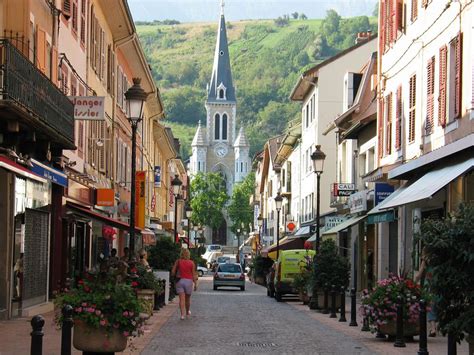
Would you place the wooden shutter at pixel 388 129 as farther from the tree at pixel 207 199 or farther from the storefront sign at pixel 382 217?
the tree at pixel 207 199

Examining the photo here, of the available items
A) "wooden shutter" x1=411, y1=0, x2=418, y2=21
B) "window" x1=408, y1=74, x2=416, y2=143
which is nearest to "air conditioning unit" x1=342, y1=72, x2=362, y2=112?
"window" x1=408, y1=74, x2=416, y2=143

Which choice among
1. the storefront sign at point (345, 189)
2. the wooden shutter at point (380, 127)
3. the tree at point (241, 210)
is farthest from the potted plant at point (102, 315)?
the tree at point (241, 210)

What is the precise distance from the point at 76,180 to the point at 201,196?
123171 mm

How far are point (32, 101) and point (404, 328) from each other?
7862mm

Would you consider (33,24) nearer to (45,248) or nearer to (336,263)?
(45,248)

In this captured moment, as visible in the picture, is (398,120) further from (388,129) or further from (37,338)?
(37,338)

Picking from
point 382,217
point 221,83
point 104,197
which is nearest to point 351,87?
point 104,197

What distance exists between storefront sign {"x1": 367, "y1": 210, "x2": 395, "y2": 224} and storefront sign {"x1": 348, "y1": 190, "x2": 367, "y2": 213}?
5.04 metres

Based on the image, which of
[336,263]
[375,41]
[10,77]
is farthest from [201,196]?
[10,77]

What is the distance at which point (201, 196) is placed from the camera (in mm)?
152375

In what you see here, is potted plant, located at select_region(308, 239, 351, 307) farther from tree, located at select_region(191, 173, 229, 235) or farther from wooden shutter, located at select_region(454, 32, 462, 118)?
tree, located at select_region(191, 173, 229, 235)

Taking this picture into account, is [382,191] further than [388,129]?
No

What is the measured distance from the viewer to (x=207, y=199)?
152 m

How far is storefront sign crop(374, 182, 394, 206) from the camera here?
31516mm
